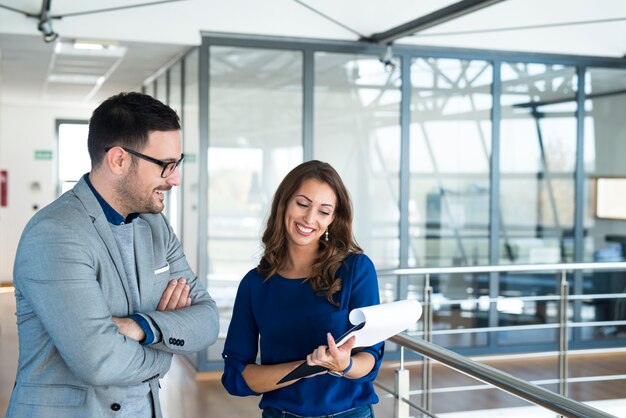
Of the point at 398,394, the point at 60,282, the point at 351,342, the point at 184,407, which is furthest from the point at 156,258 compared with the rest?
the point at 184,407

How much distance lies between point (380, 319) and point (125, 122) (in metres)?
0.71

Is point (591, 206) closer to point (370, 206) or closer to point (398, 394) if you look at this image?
point (370, 206)

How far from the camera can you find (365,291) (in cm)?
212

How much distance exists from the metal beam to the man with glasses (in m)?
3.39

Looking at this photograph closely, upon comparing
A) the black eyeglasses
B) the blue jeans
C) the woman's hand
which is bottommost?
the blue jeans

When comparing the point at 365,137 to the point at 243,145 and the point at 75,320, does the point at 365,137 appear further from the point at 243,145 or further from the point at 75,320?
the point at 75,320

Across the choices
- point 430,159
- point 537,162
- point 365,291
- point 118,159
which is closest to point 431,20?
point 430,159

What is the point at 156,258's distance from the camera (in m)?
2.04

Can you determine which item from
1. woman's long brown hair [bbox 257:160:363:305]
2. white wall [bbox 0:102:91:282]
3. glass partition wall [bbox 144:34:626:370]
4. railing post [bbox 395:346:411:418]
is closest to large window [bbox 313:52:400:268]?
glass partition wall [bbox 144:34:626:370]

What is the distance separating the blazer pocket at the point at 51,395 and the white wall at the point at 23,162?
11.6 meters

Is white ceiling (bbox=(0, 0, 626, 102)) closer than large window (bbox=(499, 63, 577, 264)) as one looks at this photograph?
Yes

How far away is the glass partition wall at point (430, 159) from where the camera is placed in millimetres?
6734

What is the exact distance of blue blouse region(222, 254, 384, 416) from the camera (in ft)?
6.85

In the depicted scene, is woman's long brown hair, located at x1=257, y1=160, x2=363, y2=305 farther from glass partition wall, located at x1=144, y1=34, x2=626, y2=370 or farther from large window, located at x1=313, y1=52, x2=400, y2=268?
large window, located at x1=313, y1=52, x2=400, y2=268
